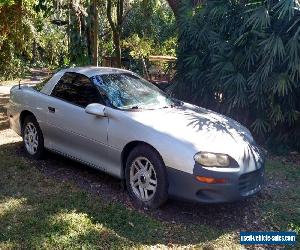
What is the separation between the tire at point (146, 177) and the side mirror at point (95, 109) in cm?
65

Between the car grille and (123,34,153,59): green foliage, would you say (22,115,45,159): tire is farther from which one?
(123,34,153,59): green foliage

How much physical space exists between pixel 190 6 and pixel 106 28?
10.8 metres

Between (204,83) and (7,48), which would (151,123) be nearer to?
(204,83)

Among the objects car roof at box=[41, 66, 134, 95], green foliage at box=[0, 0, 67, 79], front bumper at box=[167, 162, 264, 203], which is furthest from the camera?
green foliage at box=[0, 0, 67, 79]

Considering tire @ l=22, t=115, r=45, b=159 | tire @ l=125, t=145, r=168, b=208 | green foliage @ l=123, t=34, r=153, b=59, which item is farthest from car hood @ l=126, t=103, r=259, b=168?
green foliage @ l=123, t=34, r=153, b=59

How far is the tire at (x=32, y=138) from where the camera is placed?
620 cm

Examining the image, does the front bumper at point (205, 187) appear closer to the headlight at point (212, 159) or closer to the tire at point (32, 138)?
the headlight at point (212, 159)

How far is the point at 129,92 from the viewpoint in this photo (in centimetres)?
556

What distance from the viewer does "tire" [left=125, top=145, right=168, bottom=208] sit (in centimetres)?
457

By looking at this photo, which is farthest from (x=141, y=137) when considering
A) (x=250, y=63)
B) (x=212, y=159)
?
(x=250, y=63)

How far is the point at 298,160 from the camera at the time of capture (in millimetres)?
7230

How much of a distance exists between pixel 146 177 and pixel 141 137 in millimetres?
451

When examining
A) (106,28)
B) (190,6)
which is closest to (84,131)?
(190,6)

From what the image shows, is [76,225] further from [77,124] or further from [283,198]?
[283,198]
